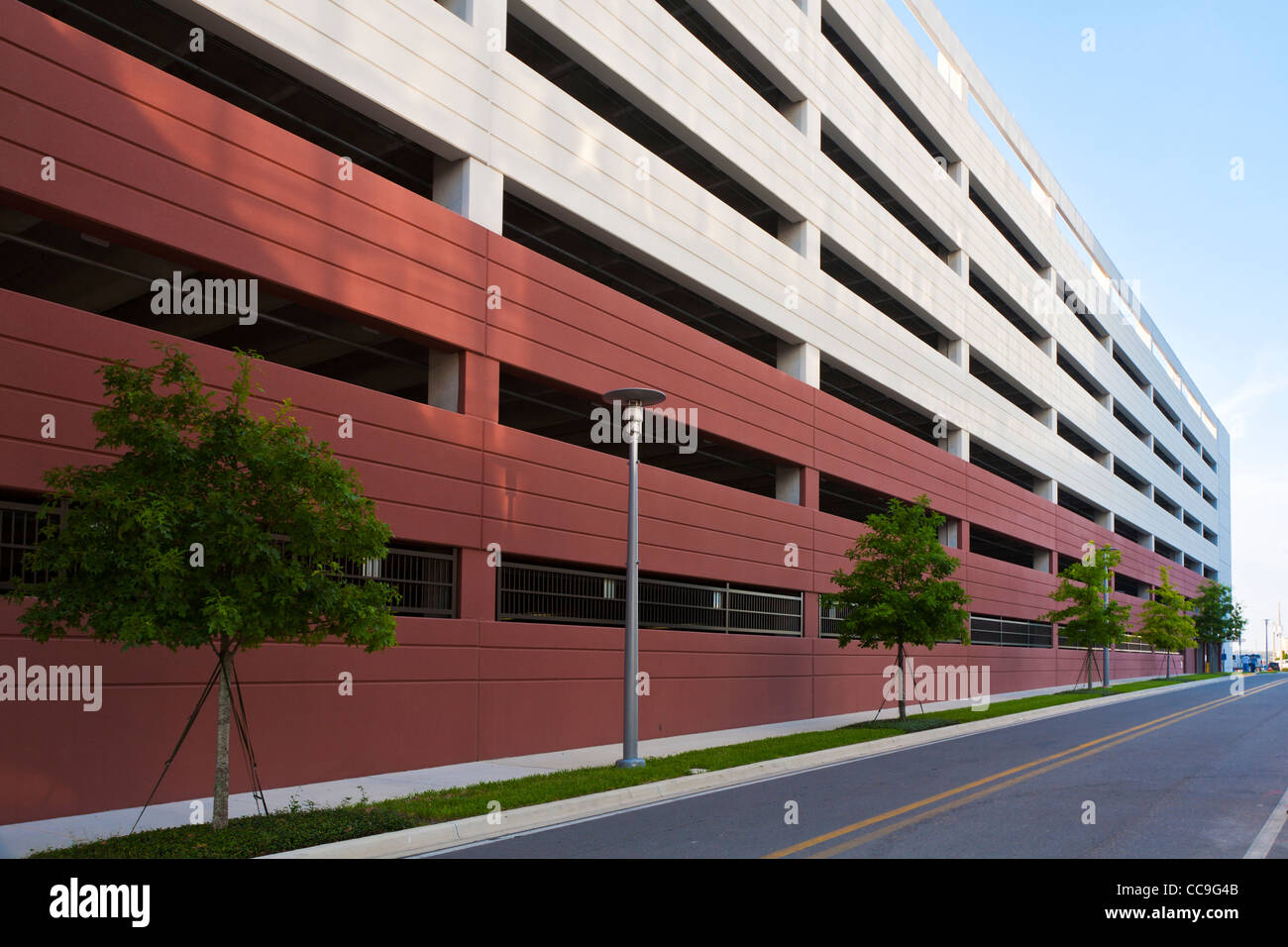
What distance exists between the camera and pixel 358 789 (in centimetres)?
1340

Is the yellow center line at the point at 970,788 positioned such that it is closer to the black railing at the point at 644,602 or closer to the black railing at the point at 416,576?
the black railing at the point at 416,576

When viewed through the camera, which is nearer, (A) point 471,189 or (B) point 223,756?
(B) point 223,756

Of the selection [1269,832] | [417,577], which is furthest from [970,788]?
[417,577]

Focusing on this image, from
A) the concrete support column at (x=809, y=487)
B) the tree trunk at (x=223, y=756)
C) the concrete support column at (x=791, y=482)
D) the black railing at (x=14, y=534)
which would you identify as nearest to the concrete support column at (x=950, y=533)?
the concrete support column at (x=809, y=487)

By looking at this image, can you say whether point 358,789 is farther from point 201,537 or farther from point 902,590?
point 902,590

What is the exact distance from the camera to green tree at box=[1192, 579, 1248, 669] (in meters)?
75.9

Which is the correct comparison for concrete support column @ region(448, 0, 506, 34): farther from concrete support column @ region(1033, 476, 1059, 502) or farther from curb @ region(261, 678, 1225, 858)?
concrete support column @ region(1033, 476, 1059, 502)

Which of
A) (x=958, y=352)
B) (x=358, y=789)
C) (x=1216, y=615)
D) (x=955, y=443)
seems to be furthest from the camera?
(x=1216, y=615)

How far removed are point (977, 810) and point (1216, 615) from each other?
74162 millimetres

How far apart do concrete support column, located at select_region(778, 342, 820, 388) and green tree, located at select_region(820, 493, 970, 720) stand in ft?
16.1

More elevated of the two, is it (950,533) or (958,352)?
(958,352)

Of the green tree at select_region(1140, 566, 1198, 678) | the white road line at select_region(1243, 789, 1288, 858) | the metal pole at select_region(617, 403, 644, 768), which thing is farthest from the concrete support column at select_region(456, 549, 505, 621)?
the green tree at select_region(1140, 566, 1198, 678)

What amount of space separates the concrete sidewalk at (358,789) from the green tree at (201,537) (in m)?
1.67
